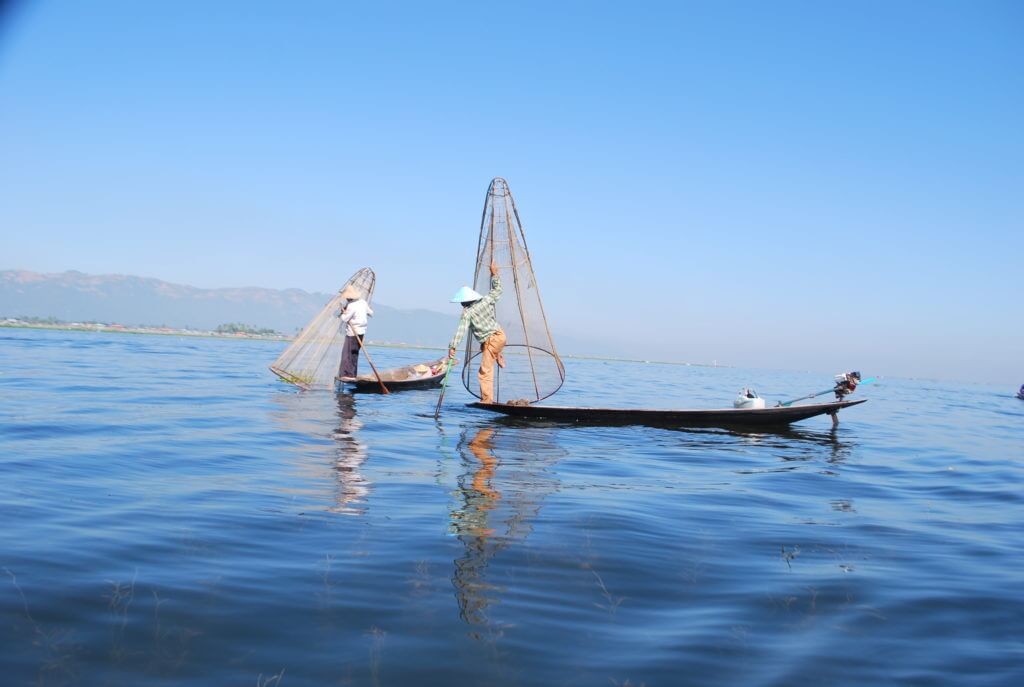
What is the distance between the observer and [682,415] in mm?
12844

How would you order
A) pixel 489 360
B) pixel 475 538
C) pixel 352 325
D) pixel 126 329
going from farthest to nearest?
pixel 126 329 < pixel 352 325 < pixel 489 360 < pixel 475 538

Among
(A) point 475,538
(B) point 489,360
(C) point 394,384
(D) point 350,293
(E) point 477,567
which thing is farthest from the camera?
(C) point 394,384

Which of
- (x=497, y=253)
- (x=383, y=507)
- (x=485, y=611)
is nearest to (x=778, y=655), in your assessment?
(x=485, y=611)

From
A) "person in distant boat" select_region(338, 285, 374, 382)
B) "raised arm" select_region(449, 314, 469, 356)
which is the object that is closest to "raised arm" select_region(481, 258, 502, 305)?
"raised arm" select_region(449, 314, 469, 356)

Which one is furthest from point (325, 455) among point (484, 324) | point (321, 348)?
point (321, 348)

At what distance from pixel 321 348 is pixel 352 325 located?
1.37m

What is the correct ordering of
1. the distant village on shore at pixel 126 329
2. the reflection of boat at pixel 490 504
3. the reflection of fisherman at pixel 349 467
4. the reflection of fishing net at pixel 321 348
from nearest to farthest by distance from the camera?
the reflection of boat at pixel 490 504 < the reflection of fisherman at pixel 349 467 < the reflection of fishing net at pixel 321 348 < the distant village on shore at pixel 126 329

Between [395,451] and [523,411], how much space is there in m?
4.73

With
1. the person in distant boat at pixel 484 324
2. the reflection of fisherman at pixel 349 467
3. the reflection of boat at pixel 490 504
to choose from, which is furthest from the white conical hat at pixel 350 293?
the reflection of boat at pixel 490 504

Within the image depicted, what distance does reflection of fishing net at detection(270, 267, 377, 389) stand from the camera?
1752 cm

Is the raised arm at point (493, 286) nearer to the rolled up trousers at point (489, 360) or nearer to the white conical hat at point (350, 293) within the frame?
the rolled up trousers at point (489, 360)

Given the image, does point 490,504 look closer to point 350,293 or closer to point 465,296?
point 465,296

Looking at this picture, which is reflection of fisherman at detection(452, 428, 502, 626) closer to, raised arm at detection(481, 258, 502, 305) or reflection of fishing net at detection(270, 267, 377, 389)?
raised arm at detection(481, 258, 502, 305)

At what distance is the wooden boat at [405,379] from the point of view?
1795cm
